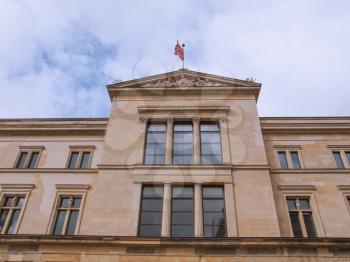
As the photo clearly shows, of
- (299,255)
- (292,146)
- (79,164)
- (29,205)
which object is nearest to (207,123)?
(292,146)

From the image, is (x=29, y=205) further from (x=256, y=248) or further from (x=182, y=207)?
(x=256, y=248)

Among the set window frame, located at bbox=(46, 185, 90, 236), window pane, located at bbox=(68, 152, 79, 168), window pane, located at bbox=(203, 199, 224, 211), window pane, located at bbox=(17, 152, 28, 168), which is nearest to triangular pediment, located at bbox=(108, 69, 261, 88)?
window pane, located at bbox=(68, 152, 79, 168)

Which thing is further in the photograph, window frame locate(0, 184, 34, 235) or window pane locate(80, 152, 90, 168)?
window pane locate(80, 152, 90, 168)

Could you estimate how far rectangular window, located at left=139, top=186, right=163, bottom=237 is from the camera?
21875mm

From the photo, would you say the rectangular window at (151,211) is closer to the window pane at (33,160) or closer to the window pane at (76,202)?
the window pane at (76,202)

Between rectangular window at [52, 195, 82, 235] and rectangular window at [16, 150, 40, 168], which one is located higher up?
rectangular window at [16, 150, 40, 168]

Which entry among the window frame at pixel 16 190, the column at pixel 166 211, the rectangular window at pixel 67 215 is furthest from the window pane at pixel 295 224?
the window frame at pixel 16 190

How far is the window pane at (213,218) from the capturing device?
22.1 meters

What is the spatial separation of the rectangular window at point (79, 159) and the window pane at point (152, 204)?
614cm

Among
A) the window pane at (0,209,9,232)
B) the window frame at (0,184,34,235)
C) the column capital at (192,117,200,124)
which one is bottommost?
the window pane at (0,209,9,232)

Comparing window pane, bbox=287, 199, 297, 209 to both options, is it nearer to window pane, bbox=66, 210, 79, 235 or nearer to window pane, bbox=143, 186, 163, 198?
window pane, bbox=143, 186, 163, 198

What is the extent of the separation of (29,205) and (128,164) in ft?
22.8

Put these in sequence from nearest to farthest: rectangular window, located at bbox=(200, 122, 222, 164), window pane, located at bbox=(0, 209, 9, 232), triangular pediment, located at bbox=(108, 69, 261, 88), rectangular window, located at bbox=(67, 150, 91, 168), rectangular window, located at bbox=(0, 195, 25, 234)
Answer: rectangular window, located at bbox=(0, 195, 25, 234) → window pane, located at bbox=(0, 209, 9, 232) → rectangular window, located at bbox=(200, 122, 222, 164) → rectangular window, located at bbox=(67, 150, 91, 168) → triangular pediment, located at bbox=(108, 69, 261, 88)

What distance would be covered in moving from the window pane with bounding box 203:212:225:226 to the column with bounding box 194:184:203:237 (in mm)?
398
